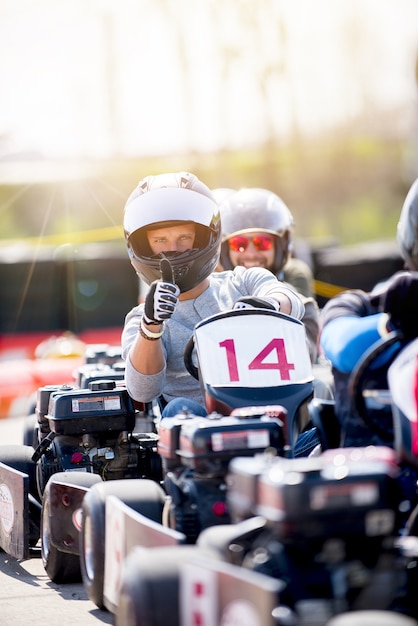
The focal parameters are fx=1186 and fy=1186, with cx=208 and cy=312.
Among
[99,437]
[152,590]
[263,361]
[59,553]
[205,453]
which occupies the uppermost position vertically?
[263,361]

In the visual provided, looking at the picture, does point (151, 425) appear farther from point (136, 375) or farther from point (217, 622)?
point (217, 622)

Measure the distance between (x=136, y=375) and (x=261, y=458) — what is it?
4.46 feet

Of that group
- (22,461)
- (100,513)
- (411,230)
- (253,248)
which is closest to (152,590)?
(100,513)

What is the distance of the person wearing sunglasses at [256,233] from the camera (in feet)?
19.8

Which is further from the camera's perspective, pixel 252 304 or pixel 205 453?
pixel 252 304

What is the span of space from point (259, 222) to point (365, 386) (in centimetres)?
328

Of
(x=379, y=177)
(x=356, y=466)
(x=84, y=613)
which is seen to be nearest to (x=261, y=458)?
(x=356, y=466)

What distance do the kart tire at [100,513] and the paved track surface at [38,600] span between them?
0.59 feet

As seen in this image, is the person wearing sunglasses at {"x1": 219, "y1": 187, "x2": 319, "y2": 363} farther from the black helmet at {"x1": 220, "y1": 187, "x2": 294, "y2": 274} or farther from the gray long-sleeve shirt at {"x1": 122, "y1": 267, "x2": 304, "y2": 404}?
the gray long-sleeve shirt at {"x1": 122, "y1": 267, "x2": 304, "y2": 404}

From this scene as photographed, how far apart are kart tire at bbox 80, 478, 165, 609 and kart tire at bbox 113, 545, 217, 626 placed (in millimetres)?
748

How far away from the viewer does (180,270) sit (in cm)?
427

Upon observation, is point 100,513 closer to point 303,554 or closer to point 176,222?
point 303,554

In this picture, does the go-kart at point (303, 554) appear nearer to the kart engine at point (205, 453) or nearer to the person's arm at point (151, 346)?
the kart engine at point (205, 453)

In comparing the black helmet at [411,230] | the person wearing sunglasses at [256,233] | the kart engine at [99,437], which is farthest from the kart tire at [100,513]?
the person wearing sunglasses at [256,233]
